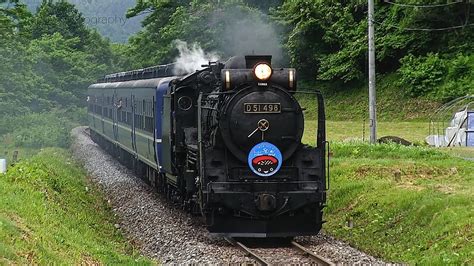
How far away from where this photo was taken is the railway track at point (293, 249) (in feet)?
38.7

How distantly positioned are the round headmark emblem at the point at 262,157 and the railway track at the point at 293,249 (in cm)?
130

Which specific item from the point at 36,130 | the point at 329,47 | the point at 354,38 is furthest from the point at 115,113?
the point at 329,47

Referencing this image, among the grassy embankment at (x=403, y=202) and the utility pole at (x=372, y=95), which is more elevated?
the utility pole at (x=372, y=95)

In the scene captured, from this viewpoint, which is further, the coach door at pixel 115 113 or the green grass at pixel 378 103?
the green grass at pixel 378 103

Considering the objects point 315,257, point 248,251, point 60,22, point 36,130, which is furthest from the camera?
point 60,22

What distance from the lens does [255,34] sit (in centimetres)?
1983

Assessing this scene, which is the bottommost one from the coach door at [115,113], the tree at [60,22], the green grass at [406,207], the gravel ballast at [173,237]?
the gravel ballast at [173,237]

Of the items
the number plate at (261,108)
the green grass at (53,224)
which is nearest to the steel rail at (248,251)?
the green grass at (53,224)

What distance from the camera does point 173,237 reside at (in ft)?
48.0

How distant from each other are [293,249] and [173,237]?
253 centimetres

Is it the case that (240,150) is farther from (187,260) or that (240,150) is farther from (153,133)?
(153,133)

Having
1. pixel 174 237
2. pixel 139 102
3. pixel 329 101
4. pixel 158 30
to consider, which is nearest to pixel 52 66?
pixel 158 30

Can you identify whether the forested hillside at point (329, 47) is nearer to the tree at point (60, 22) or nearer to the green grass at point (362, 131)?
the green grass at point (362, 131)

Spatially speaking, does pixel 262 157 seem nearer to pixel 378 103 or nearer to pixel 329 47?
pixel 378 103
